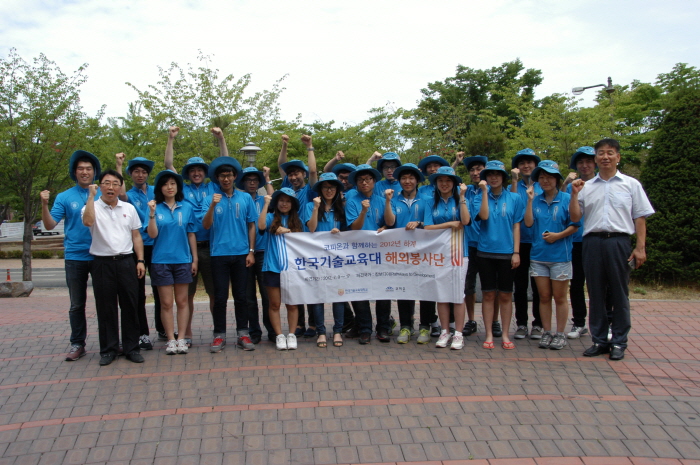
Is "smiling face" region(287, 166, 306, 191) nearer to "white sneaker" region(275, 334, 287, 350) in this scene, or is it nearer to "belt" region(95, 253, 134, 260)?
"white sneaker" region(275, 334, 287, 350)

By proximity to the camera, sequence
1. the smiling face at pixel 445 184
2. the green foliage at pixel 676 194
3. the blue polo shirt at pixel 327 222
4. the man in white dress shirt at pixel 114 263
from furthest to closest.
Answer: the green foliage at pixel 676 194 → the blue polo shirt at pixel 327 222 → the smiling face at pixel 445 184 → the man in white dress shirt at pixel 114 263

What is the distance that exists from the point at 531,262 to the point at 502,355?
3.64 ft

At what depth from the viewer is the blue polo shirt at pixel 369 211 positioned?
20.2 feet

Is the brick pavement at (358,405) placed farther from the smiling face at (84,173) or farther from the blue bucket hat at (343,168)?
the blue bucket hat at (343,168)

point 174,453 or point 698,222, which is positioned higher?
point 698,222

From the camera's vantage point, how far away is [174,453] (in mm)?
3701

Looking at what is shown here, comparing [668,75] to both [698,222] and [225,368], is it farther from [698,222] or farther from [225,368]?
[225,368]

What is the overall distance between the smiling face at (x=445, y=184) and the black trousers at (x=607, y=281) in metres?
1.54

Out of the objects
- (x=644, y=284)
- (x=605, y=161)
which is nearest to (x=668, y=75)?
(x=644, y=284)

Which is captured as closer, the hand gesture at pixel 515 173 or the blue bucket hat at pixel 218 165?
the blue bucket hat at pixel 218 165

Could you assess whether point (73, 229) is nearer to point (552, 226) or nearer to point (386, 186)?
point (386, 186)

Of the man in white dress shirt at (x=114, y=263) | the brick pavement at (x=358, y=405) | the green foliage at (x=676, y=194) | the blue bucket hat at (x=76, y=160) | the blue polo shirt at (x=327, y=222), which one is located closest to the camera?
the brick pavement at (x=358, y=405)

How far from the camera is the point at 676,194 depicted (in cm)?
890

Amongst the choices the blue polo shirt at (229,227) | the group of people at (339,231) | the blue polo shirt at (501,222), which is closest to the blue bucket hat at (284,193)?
the group of people at (339,231)
